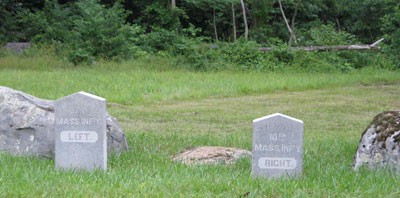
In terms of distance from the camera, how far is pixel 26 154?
8711mm

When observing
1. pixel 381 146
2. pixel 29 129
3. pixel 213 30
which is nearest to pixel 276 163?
pixel 381 146

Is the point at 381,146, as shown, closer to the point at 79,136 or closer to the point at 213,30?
the point at 79,136

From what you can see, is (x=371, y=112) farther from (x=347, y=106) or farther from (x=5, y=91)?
(x=5, y=91)

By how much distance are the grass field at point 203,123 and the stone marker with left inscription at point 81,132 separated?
0.20 meters

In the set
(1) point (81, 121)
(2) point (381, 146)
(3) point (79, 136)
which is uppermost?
(1) point (81, 121)

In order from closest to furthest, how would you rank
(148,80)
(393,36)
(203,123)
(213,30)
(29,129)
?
1. (29,129)
2. (203,123)
3. (148,80)
4. (393,36)
5. (213,30)

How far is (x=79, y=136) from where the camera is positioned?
782 centimetres

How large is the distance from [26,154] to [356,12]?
29.8 metres

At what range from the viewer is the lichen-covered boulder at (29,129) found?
8.72m

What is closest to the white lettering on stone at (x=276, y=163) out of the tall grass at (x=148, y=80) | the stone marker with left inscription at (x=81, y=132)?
the stone marker with left inscription at (x=81, y=132)

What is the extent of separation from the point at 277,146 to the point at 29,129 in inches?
124

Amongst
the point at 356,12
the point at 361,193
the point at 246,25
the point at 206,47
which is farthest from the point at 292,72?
the point at 361,193

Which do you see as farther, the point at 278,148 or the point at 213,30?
the point at 213,30

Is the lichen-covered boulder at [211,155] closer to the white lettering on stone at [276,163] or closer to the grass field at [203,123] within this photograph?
the grass field at [203,123]
